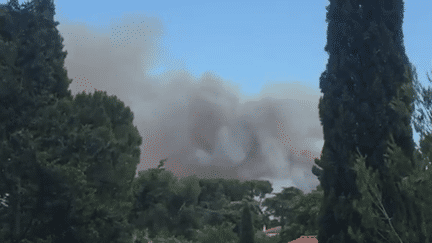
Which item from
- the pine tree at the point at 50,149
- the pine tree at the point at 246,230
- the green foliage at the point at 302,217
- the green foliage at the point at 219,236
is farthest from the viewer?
the green foliage at the point at 219,236

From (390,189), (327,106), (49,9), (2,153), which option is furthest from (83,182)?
(390,189)

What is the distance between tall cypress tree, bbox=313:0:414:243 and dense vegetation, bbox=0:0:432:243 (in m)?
0.04

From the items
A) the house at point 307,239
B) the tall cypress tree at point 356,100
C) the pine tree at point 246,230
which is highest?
the tall cypress tree at point 356,100

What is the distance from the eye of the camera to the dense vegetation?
16.4 m

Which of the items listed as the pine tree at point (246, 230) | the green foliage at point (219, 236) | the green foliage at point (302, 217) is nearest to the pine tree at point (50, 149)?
the pine tree at point (246, 230)

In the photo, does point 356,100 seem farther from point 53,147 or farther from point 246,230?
point 246,230

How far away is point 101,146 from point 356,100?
13.1 metres

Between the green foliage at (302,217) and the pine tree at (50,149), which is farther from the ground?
the pine tree at (50,149)

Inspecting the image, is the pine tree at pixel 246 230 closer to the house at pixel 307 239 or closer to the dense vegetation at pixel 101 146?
the dense vegetation at pixel 101 146

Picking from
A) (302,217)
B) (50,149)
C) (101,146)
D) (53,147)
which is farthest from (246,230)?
(50,149)

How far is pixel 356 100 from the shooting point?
17.2 meters

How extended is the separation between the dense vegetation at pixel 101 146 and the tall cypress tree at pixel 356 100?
0.04 m

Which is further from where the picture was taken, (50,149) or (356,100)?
(50,149)

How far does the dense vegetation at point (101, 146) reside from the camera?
53.9 ft
